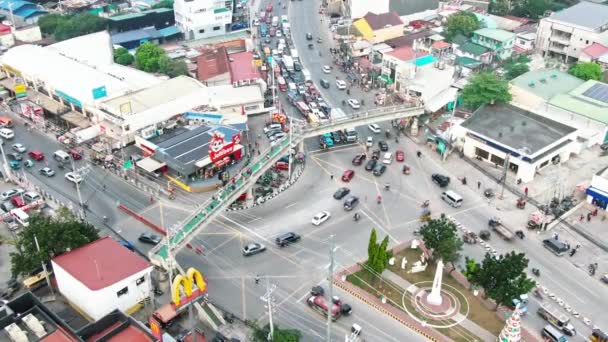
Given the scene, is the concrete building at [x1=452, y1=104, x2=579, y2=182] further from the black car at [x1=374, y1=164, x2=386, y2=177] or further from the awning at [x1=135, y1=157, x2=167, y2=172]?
the awning at [x1=135, y1=157, x2=167, y2=172]

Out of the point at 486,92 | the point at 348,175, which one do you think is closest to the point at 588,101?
the point at 486,92

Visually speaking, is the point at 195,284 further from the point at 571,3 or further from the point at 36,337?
the point at 571,3

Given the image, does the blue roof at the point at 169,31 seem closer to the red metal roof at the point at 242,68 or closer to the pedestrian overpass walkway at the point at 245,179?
the red metal roof at the point at 242,68

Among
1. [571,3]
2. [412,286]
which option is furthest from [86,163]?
[571,3]

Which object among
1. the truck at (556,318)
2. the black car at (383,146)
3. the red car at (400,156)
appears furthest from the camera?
the black car at (383,146)

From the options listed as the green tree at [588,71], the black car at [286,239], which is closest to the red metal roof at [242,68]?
the black car at [286,239]
